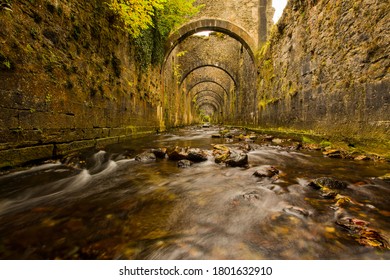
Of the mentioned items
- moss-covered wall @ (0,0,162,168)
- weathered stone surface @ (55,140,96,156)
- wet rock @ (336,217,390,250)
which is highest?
moss-covered wall @ (0,0,162,168)

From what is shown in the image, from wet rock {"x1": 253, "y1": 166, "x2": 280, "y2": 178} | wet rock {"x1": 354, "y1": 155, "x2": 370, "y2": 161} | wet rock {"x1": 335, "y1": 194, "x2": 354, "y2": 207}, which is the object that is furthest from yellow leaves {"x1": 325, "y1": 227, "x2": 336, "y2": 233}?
wet rock {"x1": 354, "y1": 155, "x2": 370, "y2": 161}

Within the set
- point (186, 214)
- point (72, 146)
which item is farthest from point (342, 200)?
point (72, 146)

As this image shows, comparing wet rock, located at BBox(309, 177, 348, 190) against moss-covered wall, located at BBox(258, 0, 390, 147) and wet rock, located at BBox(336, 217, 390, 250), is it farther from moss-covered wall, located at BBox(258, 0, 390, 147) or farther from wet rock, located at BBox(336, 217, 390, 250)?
moss-covered wall, located at BBox(258, 0, 390, 147)

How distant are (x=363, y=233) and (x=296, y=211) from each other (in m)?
0.40

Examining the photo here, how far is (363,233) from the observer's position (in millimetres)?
1218

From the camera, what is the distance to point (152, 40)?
9078 mm

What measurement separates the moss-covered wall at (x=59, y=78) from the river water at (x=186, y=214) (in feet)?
2.34

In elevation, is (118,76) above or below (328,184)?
above

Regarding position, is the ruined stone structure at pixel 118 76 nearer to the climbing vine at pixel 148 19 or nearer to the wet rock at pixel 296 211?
the climbing vine at pixel 148 19

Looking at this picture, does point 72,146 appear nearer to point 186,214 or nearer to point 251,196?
point 186,214

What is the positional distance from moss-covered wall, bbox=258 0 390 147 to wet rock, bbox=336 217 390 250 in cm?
237

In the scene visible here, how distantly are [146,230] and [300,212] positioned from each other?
3.74 feet

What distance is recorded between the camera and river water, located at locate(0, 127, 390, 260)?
111cm

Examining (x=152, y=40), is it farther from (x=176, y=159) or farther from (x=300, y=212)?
(x=300, y=212)
